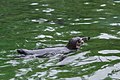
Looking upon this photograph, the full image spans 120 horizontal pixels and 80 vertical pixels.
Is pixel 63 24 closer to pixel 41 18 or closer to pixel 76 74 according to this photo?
pixel 41 18

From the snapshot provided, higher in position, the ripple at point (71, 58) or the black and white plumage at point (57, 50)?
the black and white plumage at point (57, 50)

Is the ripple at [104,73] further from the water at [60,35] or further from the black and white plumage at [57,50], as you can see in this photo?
the black and white plumage at [57,50]

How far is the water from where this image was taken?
11.8m

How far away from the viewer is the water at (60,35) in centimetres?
1180

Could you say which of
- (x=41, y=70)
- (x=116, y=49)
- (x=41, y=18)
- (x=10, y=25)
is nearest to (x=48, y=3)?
(x=41, y=18)

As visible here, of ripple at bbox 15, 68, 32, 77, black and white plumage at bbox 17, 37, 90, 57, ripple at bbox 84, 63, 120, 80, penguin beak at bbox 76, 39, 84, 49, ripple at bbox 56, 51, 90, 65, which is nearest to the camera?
ripple at bbox 84, 63, 120, 80

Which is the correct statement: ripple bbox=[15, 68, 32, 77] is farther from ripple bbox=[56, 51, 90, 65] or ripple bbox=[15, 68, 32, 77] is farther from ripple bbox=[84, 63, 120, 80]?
ripple bbox=[84, 63, 120, 80]

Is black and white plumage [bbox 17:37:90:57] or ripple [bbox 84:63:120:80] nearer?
ripple [bbox 84:63:120:80]

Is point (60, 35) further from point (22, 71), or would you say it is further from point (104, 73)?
point (104, 73)

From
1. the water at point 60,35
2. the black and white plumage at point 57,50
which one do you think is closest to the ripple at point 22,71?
the water at point 60,35

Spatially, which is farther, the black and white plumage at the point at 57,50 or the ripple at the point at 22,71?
the black and white plumage at the point at 57,50

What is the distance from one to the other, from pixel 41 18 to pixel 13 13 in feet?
6.14

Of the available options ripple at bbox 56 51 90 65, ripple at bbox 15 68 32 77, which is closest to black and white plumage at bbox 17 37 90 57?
ripple at bbox 56 51 90 65

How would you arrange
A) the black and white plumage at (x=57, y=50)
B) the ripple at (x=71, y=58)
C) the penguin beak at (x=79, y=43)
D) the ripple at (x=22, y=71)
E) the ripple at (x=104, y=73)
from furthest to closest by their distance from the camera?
the penguin beak at (x=79, y=43) → the black and white plumage at (x=57, y=50) → the ripple at (x=71, y=58) → the ripple at (x=22, y=71) → the ripple at (x=104, y=73)
